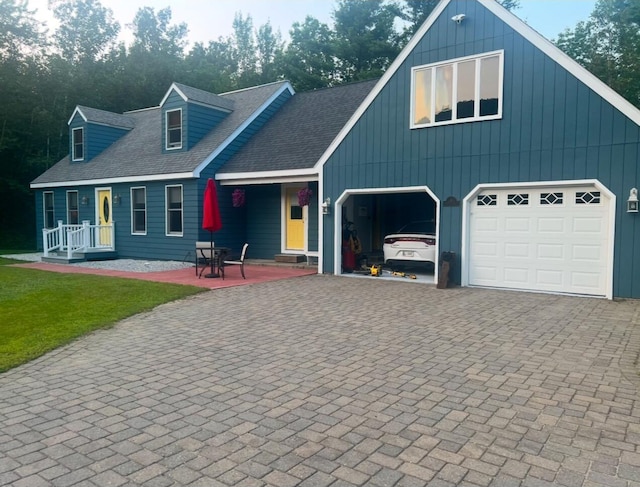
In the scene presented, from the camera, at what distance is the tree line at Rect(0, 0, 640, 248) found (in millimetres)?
25203

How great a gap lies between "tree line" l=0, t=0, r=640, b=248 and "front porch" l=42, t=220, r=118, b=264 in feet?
33.1

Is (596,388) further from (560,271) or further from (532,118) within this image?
(532,118)

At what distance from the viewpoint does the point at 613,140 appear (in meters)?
8.95

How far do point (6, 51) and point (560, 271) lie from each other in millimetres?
28379

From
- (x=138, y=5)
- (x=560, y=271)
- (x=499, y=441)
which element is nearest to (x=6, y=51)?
(x=138, y=5)

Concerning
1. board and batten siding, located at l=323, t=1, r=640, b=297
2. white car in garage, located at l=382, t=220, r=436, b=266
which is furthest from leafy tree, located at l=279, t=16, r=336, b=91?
white car in garage, located at l=382, t=220, r=436, b=266

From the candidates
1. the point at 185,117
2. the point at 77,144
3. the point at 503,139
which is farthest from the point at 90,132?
the point at 503,139

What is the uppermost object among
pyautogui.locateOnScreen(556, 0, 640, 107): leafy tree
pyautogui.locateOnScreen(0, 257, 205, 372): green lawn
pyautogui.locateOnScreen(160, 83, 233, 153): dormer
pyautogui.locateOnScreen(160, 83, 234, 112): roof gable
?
pyautogui.locateOnScreen(556, 0, 640, 107): leafy tree

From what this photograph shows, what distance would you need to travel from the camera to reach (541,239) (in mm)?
9844

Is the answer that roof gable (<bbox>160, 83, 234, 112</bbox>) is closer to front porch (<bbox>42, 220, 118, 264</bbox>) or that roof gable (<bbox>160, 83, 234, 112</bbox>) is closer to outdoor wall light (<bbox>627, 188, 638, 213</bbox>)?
front porch (<bbox>42, 220, 118, 264</bbox>)

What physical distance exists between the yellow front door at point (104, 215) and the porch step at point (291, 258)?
23.2ft

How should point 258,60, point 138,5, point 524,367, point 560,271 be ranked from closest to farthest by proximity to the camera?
point 524,367, point 560,271, point 138,5, point 258,60

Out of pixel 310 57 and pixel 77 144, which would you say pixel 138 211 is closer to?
pixel 77 144

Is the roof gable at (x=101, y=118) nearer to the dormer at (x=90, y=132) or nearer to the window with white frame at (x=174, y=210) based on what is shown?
the dormer at (x=90, y=132)
